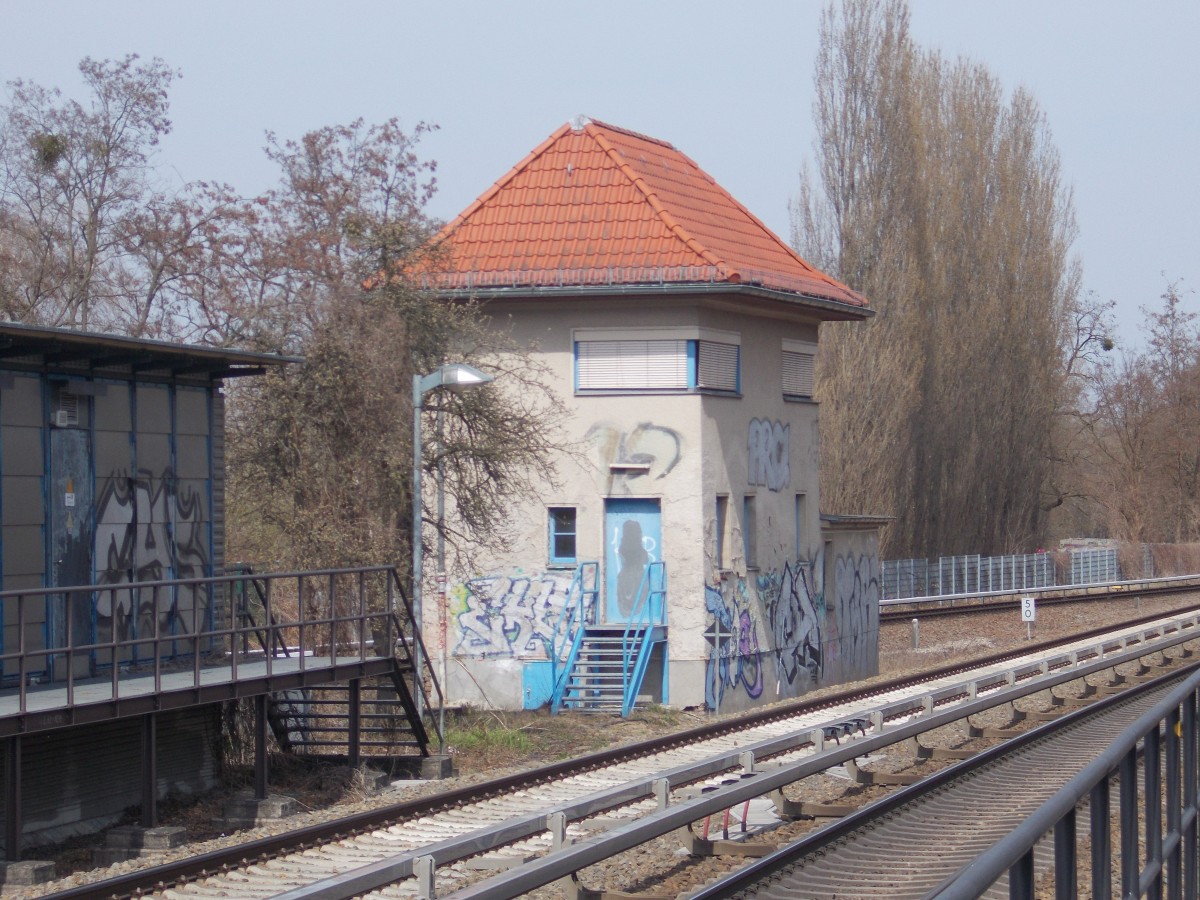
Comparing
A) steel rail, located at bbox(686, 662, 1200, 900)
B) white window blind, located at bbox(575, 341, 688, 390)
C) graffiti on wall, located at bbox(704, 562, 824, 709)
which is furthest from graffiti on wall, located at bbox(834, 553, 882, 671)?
steel rail, located at bbox(686, 662, 1200, 900)

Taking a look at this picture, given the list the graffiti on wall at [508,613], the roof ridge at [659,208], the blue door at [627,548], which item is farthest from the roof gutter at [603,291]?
the graffiti on wall at [508,613]

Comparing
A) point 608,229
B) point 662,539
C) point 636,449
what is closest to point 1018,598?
point 662,539

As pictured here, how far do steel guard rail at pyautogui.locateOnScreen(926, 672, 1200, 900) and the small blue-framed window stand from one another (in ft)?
56.6

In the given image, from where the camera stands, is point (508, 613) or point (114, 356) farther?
point (508, 613)

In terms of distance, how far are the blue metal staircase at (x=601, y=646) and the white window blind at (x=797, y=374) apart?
5.22m

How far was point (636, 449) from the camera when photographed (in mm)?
24453

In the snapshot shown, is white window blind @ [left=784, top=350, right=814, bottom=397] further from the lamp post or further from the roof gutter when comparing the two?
the lamp post

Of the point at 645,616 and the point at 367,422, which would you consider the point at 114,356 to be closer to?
the point at 367,422

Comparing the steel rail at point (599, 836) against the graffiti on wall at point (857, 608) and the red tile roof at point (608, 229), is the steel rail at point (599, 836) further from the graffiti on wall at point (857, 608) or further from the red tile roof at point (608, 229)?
the graffiti on wall at point (857, 608)

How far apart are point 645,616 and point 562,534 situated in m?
1.95

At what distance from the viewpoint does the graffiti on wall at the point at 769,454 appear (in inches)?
1022

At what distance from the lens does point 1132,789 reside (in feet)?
18.6

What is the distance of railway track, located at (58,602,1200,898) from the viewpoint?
30.8 feet

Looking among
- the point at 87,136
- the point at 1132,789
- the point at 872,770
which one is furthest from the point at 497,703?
the point at 87,136
